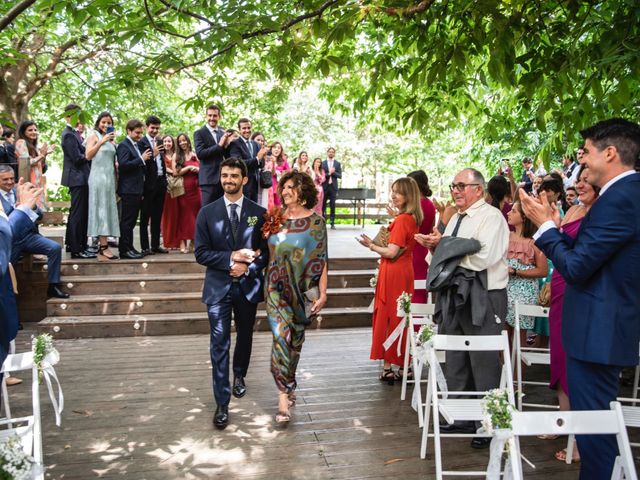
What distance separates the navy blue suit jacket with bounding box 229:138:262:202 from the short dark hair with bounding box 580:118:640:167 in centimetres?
670

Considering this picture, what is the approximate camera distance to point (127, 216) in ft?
28.0

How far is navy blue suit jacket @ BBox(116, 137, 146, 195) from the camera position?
8.42 m

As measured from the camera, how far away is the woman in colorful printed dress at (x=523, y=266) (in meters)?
5.52

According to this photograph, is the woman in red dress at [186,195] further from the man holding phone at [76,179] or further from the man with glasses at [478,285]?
the man with glasses at [478,285]

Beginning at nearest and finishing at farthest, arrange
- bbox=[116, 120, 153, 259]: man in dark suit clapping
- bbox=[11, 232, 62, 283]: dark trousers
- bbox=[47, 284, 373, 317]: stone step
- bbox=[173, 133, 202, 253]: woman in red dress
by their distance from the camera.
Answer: bbox=[11, 232, 62, 283]: dark trousers → bbox=[47, 284, 373, 317]: stone step → bbox=[116, 120, 153, 259]: man in dark suit clapping → bbox=[173, 133, 202, 253]: woman in red dress

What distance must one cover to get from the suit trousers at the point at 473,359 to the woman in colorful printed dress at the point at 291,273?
3.88 feet

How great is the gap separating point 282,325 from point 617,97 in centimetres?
317

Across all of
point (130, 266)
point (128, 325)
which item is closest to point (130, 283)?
point (130, 266)

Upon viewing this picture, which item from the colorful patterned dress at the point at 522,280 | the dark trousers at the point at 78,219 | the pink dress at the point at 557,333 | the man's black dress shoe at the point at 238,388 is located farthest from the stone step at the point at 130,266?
the pink dress at the point at 557,333

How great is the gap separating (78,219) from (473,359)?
655 centimetres

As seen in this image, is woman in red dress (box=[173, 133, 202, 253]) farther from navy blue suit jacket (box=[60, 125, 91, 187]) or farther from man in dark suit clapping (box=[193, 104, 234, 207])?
navy blue suit jacket (box=[60, 125, 91, 187])

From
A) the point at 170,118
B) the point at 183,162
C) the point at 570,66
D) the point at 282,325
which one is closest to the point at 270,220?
the point at 282,325

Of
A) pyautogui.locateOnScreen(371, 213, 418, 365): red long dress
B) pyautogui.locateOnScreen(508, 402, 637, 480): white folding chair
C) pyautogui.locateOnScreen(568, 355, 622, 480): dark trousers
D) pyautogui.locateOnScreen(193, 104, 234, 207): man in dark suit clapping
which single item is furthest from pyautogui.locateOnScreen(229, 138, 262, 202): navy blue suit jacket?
pyautogui.locateOnScreen(508, 402, 637, 480): white folding chair

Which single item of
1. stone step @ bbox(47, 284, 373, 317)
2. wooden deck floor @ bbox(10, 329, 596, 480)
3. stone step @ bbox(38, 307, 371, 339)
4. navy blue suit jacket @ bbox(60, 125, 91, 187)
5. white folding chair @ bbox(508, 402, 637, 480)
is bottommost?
wooden deck floor @ bbox(10, 329, 596, 480)
